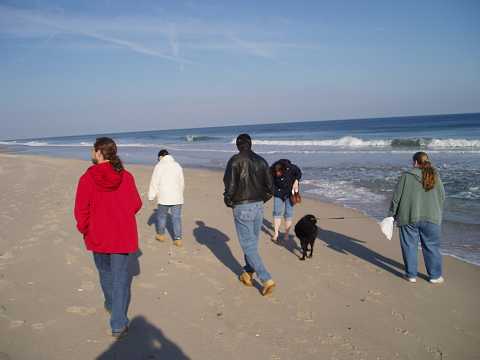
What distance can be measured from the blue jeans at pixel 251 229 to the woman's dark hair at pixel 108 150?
1.43 metres

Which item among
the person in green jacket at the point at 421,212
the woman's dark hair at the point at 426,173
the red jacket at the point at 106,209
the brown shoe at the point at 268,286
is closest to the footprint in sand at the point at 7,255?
the red jacket at the point at 106,209

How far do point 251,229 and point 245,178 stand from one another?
0.59m

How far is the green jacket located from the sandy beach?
82 cm

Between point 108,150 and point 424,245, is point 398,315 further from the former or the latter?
point 108,150

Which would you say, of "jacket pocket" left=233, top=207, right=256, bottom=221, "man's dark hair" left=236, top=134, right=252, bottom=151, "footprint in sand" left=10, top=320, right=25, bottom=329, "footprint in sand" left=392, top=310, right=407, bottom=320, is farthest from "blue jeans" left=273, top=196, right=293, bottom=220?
"footprint in sand" left=10, top=320, right=25, bottom=329

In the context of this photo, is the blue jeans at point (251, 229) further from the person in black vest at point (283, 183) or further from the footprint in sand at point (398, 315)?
the person in black vest at point (283, 183)

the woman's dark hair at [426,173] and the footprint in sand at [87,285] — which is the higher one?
the woman's dark hair at [426,173]

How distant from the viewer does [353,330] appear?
131 inches

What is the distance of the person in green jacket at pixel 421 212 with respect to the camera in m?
4.22

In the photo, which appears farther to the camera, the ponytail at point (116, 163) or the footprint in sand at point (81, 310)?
the footprint in sand at point (81, 310)

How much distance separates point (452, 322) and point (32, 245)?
5.61m

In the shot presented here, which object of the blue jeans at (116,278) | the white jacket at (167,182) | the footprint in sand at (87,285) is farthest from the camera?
the white jacket at (167,182)

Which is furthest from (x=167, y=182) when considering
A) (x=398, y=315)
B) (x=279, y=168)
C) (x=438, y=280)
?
(x=438, y=280)

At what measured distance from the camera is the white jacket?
219 inches
